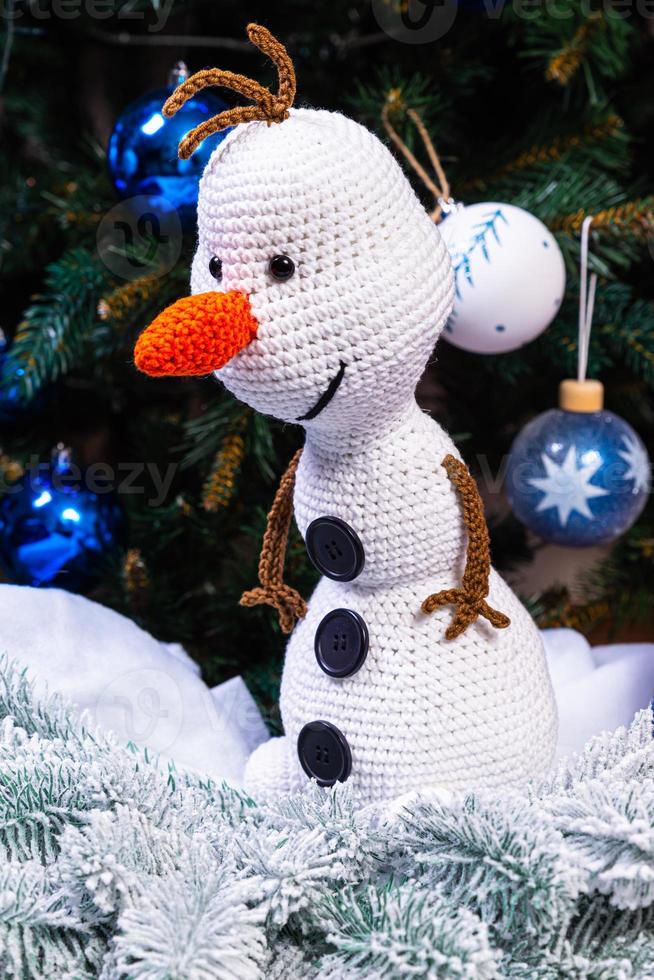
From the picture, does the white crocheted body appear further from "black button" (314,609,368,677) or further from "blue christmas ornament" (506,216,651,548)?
"blue christmas ornament" (506,216,651,548)

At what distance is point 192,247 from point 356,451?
12.3 inches

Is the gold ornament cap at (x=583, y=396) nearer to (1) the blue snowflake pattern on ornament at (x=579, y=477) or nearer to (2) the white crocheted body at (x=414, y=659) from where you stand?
(1) the blue snowflake pattern on ornament at (x=579, y=477)

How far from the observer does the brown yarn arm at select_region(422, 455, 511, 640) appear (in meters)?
0.49

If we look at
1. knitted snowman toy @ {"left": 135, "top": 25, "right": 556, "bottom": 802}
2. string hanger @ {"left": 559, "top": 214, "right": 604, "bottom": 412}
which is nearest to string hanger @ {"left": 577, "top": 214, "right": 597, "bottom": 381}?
string hanger @ {"left": 559, "top": 214, "right": 604, "bottom": 412}

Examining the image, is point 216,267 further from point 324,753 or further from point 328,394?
point 324,753

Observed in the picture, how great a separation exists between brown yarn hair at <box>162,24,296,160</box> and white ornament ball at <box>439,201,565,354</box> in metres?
0.20

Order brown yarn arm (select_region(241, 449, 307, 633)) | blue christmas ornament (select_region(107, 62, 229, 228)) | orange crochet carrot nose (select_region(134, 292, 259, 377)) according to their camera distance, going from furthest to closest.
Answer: blue christmas ornament (select_region(107, 62, 229, 228))
brown yarn arm (select_region(241, 449, 307, 633))
orange crochet carrot nose (select_region(134, 292, 259, 377))

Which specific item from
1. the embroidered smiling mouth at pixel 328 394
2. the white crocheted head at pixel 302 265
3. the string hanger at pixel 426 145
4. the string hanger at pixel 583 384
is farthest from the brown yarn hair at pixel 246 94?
the string hanger at pixel 583 384

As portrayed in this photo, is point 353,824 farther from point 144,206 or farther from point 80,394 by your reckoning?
point 80,394

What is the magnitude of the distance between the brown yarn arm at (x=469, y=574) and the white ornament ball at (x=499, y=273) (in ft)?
0.63

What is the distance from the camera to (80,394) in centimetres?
99

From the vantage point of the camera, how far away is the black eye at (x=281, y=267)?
1.43 ft

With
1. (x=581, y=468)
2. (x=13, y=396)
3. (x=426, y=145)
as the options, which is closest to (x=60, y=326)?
(x=13, y=396)

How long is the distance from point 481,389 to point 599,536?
1.02 ft
